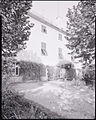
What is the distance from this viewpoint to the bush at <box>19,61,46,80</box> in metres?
13.6

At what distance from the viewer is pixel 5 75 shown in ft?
13.9

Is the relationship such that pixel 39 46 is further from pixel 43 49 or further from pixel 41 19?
pixel 41 19

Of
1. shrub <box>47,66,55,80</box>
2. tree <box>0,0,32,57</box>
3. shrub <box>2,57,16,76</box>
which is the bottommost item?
shrub <box>47,66,55,80</box>

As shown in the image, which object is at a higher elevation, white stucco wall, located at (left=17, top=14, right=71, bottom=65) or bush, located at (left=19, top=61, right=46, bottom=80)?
white stucco wall, located at (left=17, top=14, right=71, bottom=65)

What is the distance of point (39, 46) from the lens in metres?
16.9

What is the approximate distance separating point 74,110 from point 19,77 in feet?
27.4

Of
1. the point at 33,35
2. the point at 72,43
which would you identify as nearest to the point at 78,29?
the point at 72,43

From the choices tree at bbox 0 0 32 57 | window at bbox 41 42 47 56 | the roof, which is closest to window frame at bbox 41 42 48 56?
window at bbox 41 42 47 56

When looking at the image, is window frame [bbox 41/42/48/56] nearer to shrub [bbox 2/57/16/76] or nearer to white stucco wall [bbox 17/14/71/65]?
white stucco wall [bbox 17/14/71/65]

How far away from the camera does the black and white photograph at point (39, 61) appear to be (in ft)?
14.0

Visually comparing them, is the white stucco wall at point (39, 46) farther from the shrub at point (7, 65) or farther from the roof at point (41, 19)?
the shrub at point (7, 65)

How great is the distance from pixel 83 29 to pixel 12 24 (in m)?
4.95

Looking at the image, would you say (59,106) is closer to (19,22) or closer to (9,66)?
(9,66)

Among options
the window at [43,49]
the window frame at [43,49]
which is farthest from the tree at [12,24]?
the window at [43,49]
